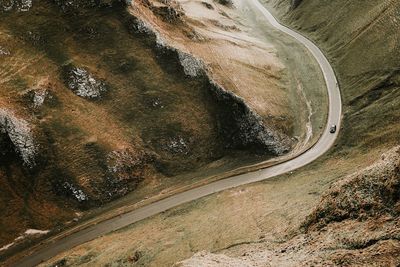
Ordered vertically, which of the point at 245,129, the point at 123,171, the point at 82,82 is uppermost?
the point at 82,82

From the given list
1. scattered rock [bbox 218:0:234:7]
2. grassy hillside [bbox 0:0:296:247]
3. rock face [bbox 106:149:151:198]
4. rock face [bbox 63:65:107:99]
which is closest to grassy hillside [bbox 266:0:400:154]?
grassy hillside [bbox 0:0:296:247]

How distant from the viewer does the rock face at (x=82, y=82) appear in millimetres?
100312

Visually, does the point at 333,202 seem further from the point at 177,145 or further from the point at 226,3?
the point at 226,3

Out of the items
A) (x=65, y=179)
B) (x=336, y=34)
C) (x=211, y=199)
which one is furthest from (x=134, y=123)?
(x=336, y=34)

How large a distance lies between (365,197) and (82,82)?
74.3 m

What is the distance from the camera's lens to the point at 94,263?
7669 cm

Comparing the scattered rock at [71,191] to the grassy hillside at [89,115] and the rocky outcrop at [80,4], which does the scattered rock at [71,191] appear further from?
the rocky outcrop at [80,4]

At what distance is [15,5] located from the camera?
105m

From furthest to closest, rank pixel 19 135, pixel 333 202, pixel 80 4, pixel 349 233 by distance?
pixel 80 4, pixel 19 135, pixel 333 202, pixel 349 233

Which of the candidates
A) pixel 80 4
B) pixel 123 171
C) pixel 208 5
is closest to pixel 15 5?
pixel 80 4

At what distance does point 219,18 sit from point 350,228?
372 ft

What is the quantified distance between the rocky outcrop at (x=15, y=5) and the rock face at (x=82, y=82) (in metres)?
21.4

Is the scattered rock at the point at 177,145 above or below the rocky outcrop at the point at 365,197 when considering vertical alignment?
above

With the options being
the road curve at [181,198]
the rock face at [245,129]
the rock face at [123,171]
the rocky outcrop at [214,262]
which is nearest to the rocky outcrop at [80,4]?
the rock face at [245,129]
